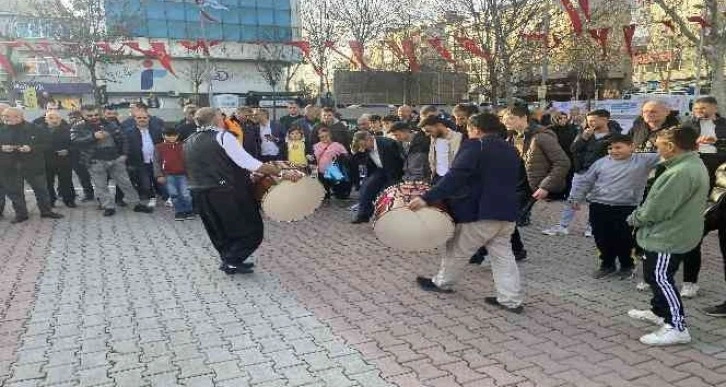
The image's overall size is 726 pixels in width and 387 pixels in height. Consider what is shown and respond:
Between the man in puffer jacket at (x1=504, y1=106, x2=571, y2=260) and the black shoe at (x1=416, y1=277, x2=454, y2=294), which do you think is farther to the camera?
the man in puffer jacket at (x1=504, y1=106, x2=571, y2=260)

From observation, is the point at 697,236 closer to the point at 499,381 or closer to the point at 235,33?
the point at 499,381

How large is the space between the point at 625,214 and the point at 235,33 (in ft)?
181

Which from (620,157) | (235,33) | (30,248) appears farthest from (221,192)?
(235,33)

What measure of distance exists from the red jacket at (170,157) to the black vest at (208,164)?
140 inches

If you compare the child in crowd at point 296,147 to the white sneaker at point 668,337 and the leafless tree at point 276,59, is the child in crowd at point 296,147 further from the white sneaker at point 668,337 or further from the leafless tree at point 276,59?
the leafless tree at point 276,59

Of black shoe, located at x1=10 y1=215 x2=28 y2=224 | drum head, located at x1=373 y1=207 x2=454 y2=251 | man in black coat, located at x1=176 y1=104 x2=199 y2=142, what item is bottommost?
black shoe, located at x1=10 y1=215 x2=28 y2=224

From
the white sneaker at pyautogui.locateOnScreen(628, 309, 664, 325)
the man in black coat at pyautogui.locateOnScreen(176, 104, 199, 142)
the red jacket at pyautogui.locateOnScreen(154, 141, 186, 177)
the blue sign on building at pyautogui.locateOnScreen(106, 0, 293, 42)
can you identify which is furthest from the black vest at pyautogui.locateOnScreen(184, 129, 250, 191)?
the blue sign on building at pyautogui.locateOnScreen(106, 0, 293, 42)

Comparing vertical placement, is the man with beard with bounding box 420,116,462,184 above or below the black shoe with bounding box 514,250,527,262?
above

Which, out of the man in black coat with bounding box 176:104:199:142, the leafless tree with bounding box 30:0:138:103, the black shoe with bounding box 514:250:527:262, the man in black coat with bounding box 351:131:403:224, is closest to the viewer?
the black shoe with bounding box 514:250:527:262

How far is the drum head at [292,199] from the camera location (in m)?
5.63

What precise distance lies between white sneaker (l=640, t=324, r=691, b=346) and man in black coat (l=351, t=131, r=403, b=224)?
454 centimetres

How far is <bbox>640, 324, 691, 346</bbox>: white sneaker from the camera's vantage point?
3.96 m

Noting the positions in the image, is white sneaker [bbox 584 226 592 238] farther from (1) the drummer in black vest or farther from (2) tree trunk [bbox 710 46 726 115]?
(2) tree trunk [bbox 710 46 726 115]

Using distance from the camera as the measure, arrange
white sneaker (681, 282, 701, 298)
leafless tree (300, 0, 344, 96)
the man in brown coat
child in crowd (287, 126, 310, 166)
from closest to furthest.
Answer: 1. white sneaker (681, 282, 701, 298)
2. the man in brown coat
3. child in crowd (287, 126, 310, 166)
4. leafless tree (300, 0, 344, 96)
